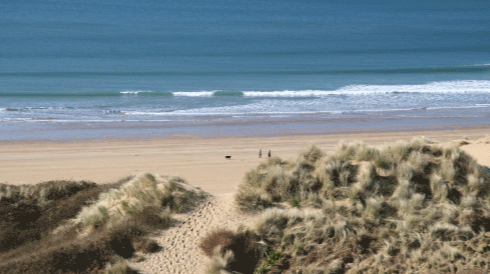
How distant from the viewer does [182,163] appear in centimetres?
1252

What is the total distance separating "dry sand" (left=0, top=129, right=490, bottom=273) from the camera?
6.46 m

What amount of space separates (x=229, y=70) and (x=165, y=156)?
26.6m

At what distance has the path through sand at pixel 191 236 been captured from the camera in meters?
5.90

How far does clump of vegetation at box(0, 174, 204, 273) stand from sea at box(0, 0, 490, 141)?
833 cm

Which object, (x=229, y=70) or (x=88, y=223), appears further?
(x=229, y=70)

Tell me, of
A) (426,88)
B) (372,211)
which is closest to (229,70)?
(426,88)

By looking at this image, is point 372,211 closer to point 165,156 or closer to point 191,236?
point 191,236

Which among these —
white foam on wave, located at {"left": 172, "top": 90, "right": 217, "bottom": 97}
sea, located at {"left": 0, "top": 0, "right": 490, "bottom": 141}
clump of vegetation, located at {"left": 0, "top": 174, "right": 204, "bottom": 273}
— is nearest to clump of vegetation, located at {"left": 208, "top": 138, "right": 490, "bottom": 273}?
clump of vegetation, located at {"left": 0, "top": 174, "right": 204, "bottom": 273}

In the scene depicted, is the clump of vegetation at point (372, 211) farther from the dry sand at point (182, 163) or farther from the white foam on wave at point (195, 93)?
the white foam on wave at point (195, 93)

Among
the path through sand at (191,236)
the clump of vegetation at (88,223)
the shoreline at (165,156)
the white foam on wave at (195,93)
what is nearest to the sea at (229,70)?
the white foam on wave at (195,93)

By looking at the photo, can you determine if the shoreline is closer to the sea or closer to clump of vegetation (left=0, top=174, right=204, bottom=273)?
the sea

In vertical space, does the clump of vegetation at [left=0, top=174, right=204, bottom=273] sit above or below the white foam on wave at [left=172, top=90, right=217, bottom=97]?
below

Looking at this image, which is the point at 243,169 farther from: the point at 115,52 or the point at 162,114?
the point at 115,52

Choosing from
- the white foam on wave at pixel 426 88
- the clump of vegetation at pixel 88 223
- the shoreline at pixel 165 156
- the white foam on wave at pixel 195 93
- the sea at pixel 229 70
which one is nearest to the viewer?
the clump of vegetation at pixel 88 223
